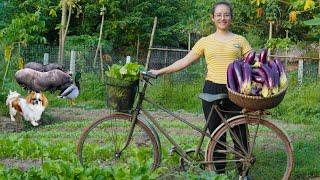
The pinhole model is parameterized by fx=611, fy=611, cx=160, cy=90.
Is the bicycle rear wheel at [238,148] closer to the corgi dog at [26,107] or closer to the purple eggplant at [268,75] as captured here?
the purple eggplant at [268,75]

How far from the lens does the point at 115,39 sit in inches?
837

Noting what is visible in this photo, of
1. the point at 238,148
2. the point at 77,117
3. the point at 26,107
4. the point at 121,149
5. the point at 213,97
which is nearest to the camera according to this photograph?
the point at 213,97

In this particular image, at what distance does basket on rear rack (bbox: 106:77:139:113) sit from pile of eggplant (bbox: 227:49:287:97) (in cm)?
Result: 77

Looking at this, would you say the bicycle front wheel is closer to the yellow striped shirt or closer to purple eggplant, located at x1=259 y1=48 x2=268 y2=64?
the yellow striped shirt

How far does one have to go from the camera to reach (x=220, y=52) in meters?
4.94

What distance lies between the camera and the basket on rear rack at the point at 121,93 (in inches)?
191

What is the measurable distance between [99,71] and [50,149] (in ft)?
29.5

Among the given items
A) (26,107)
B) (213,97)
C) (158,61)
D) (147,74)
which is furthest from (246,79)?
(158,61)

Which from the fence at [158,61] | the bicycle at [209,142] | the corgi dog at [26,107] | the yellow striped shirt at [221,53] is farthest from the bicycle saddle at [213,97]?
the fence at [158,61]

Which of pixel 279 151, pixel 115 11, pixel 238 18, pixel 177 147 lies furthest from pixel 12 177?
pixel 115 11

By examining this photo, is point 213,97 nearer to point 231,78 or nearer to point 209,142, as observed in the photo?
point 231,78

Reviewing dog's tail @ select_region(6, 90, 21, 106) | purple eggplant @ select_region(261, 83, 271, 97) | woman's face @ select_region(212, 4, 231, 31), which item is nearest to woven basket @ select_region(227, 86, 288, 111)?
purple eggplant @ select_region(261, 83, 271, 97)

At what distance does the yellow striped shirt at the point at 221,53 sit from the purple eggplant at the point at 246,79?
274 millimetres

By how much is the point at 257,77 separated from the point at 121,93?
1078 millimetres
